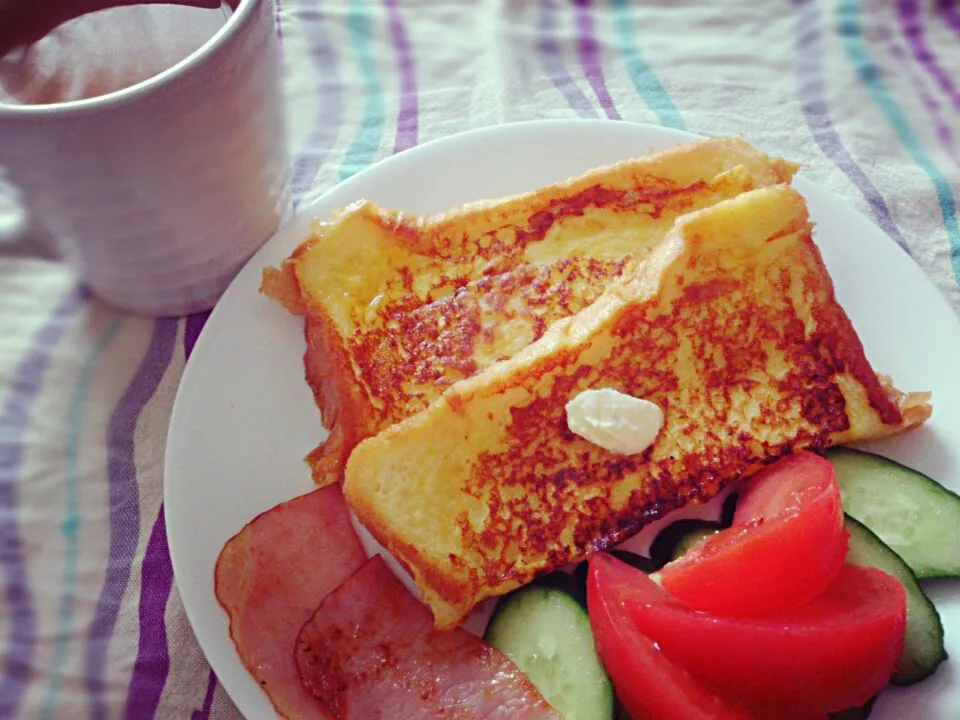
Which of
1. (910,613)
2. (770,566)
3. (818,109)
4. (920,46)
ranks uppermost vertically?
(920,46)

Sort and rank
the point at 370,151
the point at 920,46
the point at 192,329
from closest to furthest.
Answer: the point at 192,329 < the point at 370,151 < the point at 920,46

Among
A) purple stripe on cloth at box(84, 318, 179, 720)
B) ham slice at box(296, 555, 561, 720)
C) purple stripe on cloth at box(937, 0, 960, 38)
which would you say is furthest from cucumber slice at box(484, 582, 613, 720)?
purple stripe on cloth at box(937, 0, 960, 38)

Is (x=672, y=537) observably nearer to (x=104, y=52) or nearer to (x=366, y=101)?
(x=104, y=52)

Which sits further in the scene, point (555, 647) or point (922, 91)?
point (922, 91)

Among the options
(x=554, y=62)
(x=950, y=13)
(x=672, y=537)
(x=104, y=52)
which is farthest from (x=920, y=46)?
(x=104, y=52)

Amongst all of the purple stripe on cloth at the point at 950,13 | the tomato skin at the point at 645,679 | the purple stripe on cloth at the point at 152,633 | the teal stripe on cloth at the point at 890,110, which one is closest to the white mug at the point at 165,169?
the purple stripe on cloth at the point at 152,633

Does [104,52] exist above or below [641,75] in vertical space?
above

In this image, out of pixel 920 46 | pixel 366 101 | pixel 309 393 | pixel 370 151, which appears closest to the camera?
pixel 309 393

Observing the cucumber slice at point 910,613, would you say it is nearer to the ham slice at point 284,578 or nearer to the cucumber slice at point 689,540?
the cucumber slice at point 689,540
